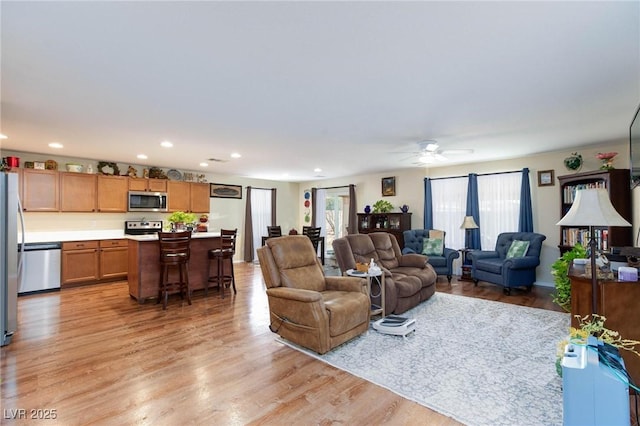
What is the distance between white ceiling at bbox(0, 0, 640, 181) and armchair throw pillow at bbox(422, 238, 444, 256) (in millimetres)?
2343

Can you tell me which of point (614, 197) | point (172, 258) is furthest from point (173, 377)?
point (614, 197)

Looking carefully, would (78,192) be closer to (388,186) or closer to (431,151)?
(431,151)

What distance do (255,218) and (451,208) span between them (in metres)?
5.20

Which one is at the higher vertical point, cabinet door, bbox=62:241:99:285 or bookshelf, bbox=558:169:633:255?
bookshelf, bbox=558:169:633:255

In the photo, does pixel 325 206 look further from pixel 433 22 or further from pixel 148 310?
pixel 433 22

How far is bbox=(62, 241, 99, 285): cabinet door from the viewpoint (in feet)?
18.0

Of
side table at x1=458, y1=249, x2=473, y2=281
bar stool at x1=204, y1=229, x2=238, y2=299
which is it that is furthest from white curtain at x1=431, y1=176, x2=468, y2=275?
bar stool at x1=204, y1=229, x2=238, y2=299

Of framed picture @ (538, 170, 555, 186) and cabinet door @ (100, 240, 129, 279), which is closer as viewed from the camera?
framed picture @ (538, 170, 555, 186)

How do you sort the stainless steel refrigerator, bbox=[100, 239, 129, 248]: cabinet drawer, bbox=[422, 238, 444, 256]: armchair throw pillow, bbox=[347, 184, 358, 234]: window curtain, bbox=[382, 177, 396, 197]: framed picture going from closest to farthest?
the stainless steel refrigerator → bbox=[100, 239, 129, 248]: cabinet drawer → bbox=[422, 238, 444, 256]: armchair throw pillow → bbox=[382, 177, 396, 197]: framed picture → bbox=[347, 184, 358, 234]: window curtain

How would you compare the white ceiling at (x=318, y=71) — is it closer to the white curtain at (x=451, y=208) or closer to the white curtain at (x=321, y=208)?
the white curtain at (x=451, y=208)

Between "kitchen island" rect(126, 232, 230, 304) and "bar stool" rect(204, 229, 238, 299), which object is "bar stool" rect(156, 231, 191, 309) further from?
"bar stool" rect(204, 229, 238, 299)

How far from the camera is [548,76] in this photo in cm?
256

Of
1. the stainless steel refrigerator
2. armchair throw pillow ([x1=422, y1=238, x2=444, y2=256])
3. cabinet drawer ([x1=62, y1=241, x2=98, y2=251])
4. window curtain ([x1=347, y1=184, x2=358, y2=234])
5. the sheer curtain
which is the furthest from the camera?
the sheer curtain

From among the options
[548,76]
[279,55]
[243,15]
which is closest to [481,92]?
[548,76]
